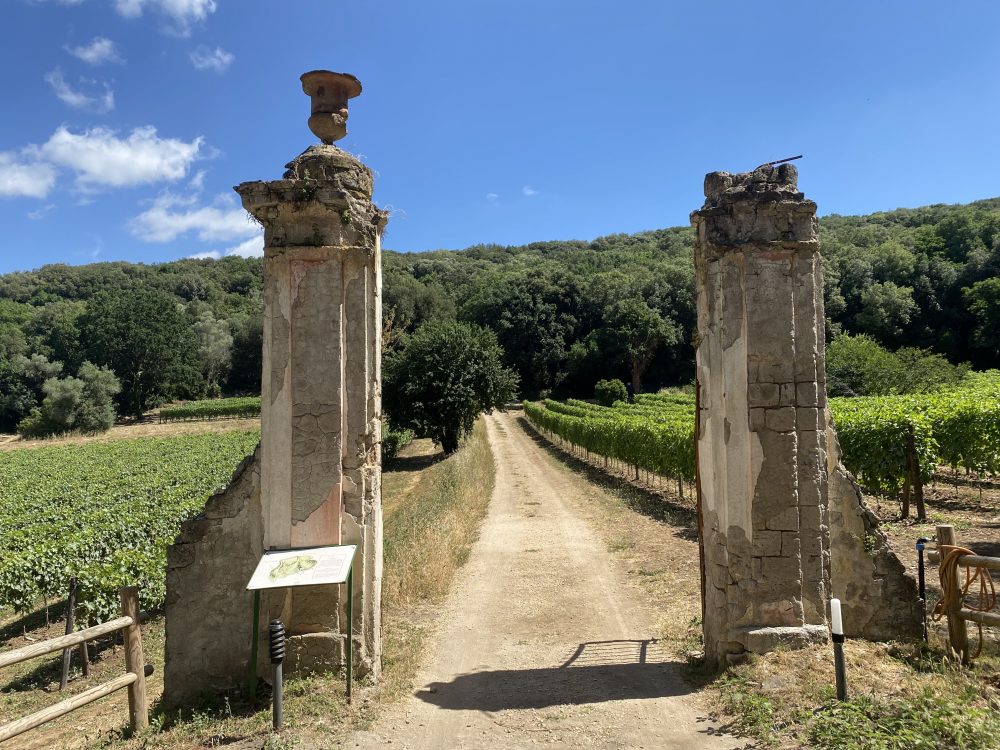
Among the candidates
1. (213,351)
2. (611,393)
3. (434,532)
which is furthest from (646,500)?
(213,351)

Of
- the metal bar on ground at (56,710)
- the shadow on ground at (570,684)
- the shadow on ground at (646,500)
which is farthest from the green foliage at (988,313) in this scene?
the metal bar on ground at (56,710)

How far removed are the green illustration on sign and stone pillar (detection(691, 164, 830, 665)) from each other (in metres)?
4.19

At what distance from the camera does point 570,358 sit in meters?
64.2

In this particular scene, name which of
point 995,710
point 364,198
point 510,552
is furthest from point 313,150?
point 510,552

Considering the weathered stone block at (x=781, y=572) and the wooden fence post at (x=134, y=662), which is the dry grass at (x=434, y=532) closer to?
the wooden fence post at (x=134, y=662)

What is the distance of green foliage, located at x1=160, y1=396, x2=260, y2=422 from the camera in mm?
58438

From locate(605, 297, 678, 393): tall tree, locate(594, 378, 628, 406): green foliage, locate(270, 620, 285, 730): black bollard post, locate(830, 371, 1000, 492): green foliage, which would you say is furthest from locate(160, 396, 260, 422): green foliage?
locate(270, 620, 285, 730): black bollard post

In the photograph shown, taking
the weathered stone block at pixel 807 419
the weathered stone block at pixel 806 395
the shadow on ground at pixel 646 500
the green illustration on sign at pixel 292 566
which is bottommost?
the shadow on ground at pixel 646 500

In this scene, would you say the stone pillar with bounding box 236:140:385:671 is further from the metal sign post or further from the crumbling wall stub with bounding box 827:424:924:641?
the crumbling wall stub with bounding box 827:424:924:641

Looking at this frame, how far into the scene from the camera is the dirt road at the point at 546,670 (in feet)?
17.5

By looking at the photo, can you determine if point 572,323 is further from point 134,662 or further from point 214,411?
point 134,662

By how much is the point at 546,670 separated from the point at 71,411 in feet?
202

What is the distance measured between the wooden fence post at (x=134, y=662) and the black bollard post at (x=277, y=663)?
1.34 m

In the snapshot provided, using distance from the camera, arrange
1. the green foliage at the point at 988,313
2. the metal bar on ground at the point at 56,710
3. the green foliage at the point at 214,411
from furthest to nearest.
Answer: the green foliage at the point at 214,411 → the green foliage at the point at 988,313 → the metal bar on ground at the point at 56,710
